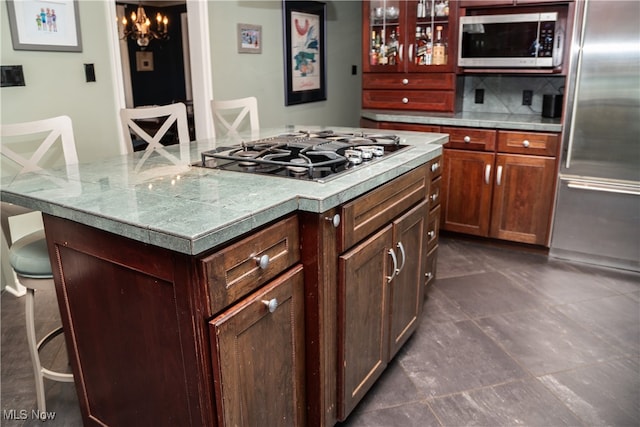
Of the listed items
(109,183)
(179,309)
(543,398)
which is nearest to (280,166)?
(109,183)

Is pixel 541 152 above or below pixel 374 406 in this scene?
above

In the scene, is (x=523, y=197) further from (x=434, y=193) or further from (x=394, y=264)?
(x=394, y=264)

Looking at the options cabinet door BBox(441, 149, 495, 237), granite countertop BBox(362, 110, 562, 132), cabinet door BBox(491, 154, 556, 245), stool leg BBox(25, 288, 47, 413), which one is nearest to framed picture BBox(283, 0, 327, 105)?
granite countertop BBox(362, 110, 562, 132)

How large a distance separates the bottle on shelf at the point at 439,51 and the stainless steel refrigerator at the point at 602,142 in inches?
35.5

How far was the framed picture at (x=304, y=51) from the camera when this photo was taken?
13.8ft

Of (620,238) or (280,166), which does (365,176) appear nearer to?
(280,166)

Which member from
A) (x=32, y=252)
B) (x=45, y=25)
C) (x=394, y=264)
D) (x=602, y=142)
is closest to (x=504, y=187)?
(x=602, y=142)

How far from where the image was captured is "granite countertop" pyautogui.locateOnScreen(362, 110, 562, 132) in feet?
10.5

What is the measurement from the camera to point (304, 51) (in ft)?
14.5

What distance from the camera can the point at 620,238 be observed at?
308cm

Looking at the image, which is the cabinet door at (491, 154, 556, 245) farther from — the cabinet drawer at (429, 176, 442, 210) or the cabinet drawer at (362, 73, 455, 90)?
the cabinet drawer at (429, 176, 442, 210)

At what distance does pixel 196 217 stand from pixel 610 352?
207cm

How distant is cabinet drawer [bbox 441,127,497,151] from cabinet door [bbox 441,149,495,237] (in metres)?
0.04

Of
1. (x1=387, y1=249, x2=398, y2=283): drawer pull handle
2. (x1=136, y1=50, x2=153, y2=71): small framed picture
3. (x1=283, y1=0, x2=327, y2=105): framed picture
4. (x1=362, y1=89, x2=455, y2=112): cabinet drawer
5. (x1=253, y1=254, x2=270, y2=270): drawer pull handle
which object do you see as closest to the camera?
(x1=253, y1=254, x2=270, y2=270): drawer pull handle
